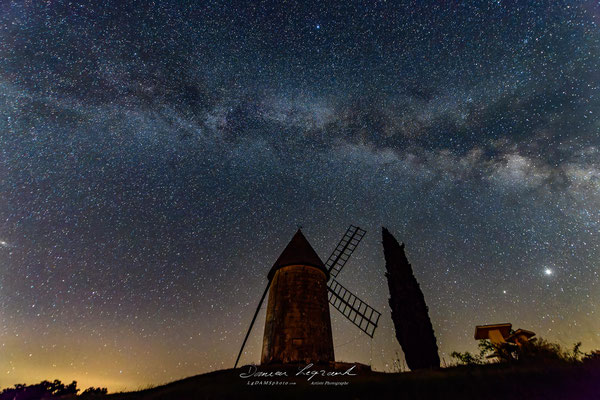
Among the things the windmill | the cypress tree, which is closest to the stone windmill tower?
the windmill

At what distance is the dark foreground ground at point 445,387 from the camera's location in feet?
16.8

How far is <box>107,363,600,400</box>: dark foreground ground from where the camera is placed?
5.13 metres

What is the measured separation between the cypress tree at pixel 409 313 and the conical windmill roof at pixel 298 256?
627 cm

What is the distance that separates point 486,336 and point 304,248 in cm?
905

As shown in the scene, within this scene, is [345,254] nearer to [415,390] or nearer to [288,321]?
[288,321]

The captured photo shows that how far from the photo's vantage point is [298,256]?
1449 cm

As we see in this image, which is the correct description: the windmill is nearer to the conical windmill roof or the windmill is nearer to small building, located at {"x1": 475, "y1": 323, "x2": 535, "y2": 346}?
the conical windmill roof

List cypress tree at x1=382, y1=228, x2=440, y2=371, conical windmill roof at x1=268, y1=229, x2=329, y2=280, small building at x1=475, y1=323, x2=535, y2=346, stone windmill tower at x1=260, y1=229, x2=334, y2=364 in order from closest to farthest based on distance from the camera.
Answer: small building at x1=475, y1=323, x2=535, y2=346
stone windmill tower at x1=260, y1=229, x2=334, y2=364
conical windmill roof at x1=268, y1=229, x2=329, y2=280
cypress tree at x1=382, y1=228, x2=440, y2=371

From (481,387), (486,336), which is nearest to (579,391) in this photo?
(481,387)

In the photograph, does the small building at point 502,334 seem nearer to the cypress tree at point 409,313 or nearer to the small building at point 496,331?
the small building at point 496,331

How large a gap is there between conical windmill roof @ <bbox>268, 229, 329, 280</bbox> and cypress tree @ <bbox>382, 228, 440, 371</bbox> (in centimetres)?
627

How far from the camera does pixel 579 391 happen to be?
16.3 ft

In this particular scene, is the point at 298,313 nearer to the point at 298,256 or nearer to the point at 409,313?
the point at 298,256

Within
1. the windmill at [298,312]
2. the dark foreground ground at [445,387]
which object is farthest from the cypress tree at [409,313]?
the dark foreground ground at [445,387]
